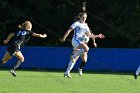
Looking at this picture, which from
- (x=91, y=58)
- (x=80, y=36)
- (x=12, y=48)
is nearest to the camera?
(x=12, y=48)

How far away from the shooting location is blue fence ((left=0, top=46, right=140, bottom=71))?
25172 mm

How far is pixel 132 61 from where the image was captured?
990 inches

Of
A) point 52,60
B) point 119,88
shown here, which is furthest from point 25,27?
point 52,60

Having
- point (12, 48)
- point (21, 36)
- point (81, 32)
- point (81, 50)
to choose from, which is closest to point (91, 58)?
point (81, 32)

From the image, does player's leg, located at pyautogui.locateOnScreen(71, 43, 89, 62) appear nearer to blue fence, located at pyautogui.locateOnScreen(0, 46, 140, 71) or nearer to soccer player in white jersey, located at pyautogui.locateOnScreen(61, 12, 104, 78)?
soccer player in white jersey, located at pyautogui.locateOnScreen(61, 12, 104, 78)

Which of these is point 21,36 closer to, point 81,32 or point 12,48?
point 12,48

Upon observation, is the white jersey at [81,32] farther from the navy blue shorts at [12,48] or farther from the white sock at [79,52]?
the navy blue shorts at [12,48]

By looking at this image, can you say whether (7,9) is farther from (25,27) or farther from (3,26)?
(25,27)

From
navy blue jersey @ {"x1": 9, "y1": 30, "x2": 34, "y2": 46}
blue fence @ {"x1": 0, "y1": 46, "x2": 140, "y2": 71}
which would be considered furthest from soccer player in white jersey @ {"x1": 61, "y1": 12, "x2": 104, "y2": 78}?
blue fence @ {"x1": 0, "y1": 46, "x2": 140, "y2": 71}

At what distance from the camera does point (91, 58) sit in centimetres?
2573

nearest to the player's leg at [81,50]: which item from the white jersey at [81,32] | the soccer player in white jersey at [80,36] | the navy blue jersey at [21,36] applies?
the soccer player in white jersey at [80,36]

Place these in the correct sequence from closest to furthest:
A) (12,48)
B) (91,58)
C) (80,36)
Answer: (12,48) → (80,36) → (91,58)

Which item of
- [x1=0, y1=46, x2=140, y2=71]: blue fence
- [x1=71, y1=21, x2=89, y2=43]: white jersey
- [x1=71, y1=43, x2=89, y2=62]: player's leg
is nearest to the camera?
[x1=71, y1=43, x2=89, y2=62]: player's leg

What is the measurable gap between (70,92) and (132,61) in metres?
14.2
